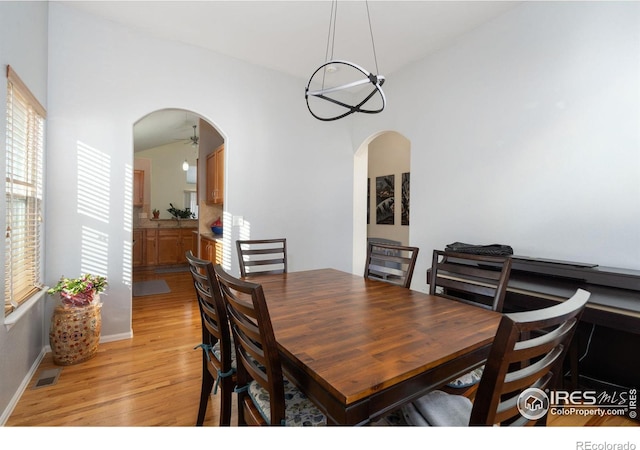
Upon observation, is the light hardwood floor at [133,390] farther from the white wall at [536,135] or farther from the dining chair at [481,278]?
the white wall at [536,135]

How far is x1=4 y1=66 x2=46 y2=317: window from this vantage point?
1.95 metres

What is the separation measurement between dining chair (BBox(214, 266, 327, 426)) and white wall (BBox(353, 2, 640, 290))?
227 centimetres

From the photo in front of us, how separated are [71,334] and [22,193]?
3.65ft

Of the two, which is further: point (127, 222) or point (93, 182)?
point (127, 222)

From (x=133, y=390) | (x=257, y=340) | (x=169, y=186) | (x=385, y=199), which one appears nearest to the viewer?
(x=257, y=340)

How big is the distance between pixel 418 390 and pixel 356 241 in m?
3.50

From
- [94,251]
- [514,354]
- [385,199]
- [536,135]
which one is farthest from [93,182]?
[385,199]

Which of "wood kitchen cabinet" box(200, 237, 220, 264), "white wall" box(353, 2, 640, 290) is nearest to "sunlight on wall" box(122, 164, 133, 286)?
"wood kitchen cabinet" box(200, 237, 220, 264)

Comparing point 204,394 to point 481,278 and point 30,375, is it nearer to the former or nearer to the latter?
point 30,375

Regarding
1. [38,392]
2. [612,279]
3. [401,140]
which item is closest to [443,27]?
[612,279]

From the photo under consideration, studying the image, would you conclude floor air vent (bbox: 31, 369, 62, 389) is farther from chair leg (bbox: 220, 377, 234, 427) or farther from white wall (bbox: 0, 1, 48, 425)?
chair leg (bbox: 220, 377, 234, 427)

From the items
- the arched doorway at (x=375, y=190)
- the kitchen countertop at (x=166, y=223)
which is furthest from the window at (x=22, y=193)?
the kitchen countertop at (x=166, y=223)

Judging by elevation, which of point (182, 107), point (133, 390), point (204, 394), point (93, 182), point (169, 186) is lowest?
point (133, 390)

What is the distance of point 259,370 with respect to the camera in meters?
1.17
